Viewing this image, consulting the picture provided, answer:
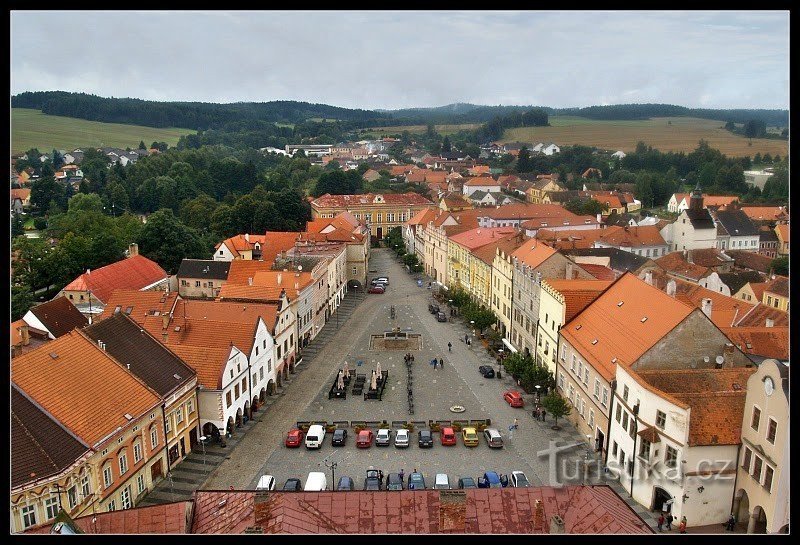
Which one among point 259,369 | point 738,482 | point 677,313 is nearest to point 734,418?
point 738,482

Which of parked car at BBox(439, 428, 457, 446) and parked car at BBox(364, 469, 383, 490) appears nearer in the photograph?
parked car at BBox(364, 469, 383, 490)

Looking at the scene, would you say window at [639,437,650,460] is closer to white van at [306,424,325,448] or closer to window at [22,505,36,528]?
white van at [306,424,325,448]

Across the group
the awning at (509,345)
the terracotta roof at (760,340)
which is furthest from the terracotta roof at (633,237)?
the terracotta roof at (760,340)

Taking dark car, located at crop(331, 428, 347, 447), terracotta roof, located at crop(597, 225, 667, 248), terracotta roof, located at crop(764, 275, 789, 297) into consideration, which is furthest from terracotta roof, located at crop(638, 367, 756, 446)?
terracotta roof, located at crop(597, 225, 667, 248)

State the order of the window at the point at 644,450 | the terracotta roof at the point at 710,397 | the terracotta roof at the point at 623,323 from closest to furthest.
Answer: the terracotta roof at the point at 710,397
the window at the point at 644,450
the terracotta roof at the point at 623,323

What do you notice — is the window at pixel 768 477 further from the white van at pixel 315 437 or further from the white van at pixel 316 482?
the white van at pixel 315 437
